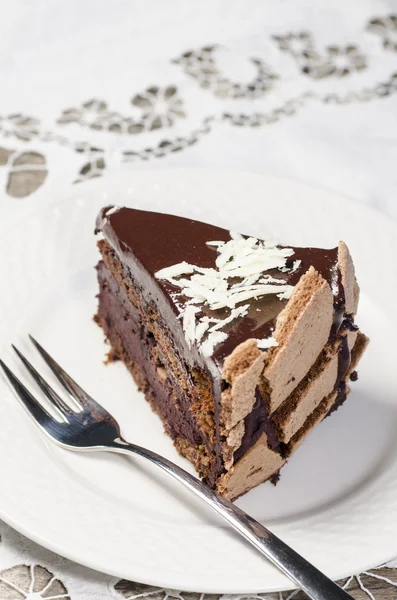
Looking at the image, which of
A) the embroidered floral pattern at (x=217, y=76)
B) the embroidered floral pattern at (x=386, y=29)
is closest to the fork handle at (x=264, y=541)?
the embroidered floral pattern at (x=217, y=76)

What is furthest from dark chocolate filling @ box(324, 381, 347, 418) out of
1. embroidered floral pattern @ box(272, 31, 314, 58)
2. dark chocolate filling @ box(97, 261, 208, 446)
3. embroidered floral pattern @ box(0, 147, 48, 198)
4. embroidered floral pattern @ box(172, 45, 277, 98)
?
embroidered floral pattern @ box(272, 31, 314, 58)

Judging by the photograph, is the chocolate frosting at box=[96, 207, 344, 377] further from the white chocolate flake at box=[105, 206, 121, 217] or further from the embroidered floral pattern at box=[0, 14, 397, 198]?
the embroidered floral pattern at box=[0, 14, 397, 198]

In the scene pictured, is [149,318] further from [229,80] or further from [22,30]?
[22,30]

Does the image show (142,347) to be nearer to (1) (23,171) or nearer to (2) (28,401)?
(2) (28,401)

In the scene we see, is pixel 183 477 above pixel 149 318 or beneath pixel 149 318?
beneath

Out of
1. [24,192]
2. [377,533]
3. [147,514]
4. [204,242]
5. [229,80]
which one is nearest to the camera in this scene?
[377,533]

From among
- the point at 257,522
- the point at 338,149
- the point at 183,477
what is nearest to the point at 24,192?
the point at 338,149
